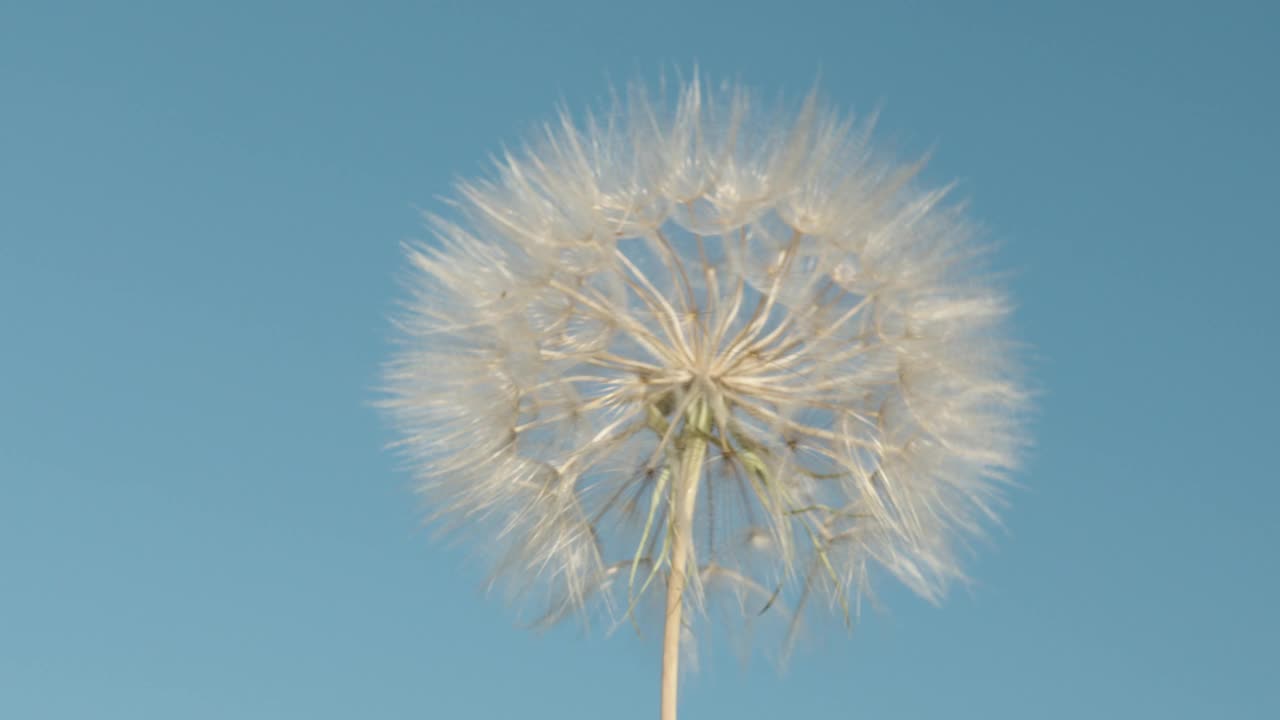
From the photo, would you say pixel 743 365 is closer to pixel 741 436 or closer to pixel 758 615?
pixel 741 436

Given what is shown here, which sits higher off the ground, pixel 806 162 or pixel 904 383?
pixel 806 162

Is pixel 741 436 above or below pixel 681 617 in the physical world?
above

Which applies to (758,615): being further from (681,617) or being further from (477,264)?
(477,264)

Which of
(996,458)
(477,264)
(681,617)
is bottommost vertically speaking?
(681,617)

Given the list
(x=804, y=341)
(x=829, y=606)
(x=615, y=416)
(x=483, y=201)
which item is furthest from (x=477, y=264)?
(x=829, y=606)

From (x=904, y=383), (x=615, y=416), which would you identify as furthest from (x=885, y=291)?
(x=615, y=416)

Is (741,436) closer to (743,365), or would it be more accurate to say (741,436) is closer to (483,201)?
(743,365)

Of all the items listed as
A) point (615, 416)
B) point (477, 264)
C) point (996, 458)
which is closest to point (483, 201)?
point (477, 264)
